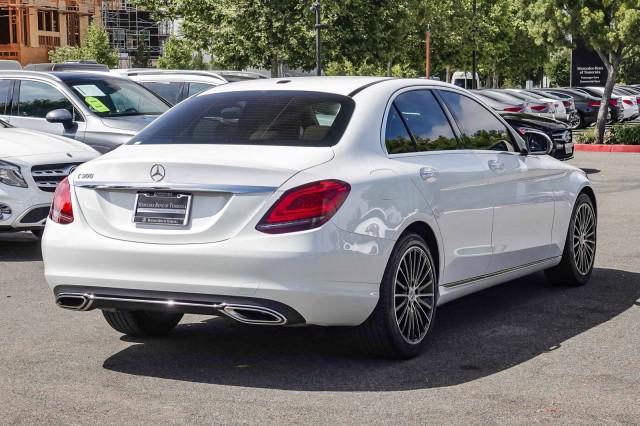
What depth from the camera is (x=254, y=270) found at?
5.78m

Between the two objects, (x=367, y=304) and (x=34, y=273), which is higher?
(x=367, y=304)

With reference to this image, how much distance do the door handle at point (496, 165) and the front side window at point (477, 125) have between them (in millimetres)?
114

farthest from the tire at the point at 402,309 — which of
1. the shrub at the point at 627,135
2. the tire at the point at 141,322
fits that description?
the shrub at the point at 627,135

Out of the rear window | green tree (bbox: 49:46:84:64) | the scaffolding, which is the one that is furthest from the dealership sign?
the scaffolding

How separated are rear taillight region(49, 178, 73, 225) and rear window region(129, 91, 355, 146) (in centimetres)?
48

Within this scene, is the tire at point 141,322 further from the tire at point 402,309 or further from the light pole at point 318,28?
the light pole at point 318,28

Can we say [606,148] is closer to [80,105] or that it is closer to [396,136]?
[80,105]

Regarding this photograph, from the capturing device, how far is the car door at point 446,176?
6758mm

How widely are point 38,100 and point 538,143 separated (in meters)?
7.55

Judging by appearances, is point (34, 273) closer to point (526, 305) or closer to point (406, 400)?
point (526, 305)

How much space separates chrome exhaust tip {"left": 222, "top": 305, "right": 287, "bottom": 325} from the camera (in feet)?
19.1

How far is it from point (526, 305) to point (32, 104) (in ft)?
26.1

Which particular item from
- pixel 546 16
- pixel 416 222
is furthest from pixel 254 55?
pixel 416 222

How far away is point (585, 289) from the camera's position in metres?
8.90
